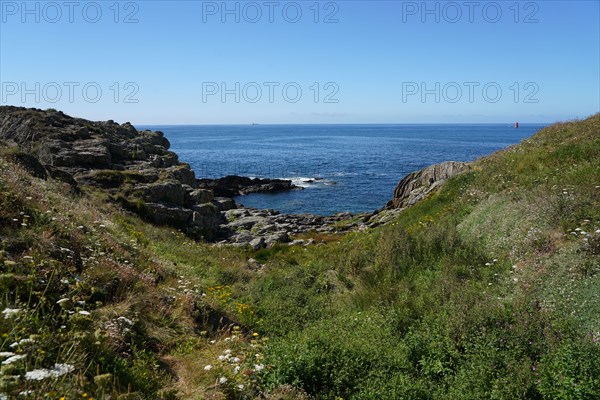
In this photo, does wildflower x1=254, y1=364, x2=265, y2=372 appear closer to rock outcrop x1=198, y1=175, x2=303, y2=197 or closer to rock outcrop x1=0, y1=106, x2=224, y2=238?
rock outcrop x1=0, y1=106, x2=224, y2=238

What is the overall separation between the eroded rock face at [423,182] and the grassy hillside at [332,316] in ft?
49.3

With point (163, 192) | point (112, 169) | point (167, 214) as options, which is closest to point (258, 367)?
point (167, 214)

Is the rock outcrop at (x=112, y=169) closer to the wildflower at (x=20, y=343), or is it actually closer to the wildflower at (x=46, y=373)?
the wildflower at (x=20, y=343)

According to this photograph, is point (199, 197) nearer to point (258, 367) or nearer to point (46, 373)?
point (258, 367)

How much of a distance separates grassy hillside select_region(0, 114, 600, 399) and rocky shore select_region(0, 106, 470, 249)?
14.1 metres

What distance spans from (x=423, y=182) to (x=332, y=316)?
25.7 meters

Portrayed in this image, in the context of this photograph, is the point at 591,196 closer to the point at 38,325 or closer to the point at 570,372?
the point at 570,372

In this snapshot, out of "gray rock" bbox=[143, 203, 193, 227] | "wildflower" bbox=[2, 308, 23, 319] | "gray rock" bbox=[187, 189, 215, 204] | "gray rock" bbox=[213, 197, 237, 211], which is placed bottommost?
"gray rock" bbox=[213, 197, 237, 211]

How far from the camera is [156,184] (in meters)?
30.1

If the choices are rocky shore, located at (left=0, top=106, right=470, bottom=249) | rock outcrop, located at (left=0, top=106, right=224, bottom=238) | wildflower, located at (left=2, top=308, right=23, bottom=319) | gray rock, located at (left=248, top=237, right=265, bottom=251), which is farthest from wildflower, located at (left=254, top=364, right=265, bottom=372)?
gray rock, located at (left=248, top=237, right=265, bottom=251)

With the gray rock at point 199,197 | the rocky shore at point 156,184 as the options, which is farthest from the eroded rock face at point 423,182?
the gray rock at point 199,197

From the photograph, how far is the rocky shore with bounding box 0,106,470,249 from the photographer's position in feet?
90.4

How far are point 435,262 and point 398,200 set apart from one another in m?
25.2

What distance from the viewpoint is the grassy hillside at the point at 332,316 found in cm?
506
